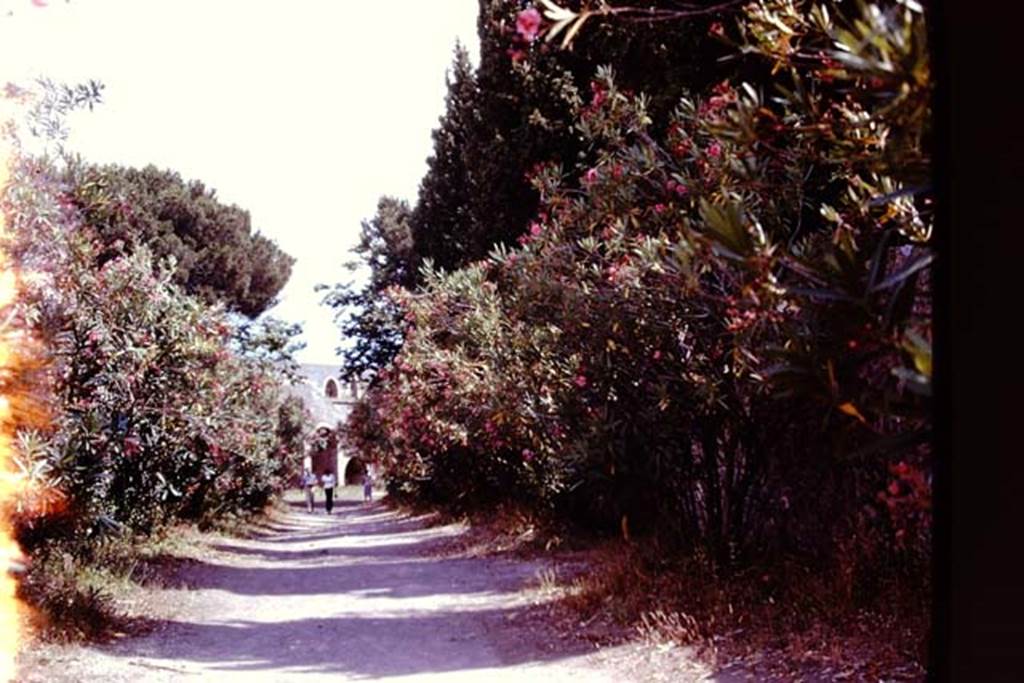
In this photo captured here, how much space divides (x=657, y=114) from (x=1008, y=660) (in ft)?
16.1

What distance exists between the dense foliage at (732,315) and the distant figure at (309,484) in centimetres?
39

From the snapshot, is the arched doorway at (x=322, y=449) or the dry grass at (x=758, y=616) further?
the arched doorway at (x=322, y=449)

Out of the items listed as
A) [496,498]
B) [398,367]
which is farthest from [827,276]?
[496,498]

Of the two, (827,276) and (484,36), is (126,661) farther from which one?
(827,276)

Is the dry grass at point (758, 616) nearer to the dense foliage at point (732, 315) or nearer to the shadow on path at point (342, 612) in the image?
the dense foliage at point (732, 315)

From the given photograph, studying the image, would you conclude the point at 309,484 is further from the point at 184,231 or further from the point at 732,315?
the point at 732,315

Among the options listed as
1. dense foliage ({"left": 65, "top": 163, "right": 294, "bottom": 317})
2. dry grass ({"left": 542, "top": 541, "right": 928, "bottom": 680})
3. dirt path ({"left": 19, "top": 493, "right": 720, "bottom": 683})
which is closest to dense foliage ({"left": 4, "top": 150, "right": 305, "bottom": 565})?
dense foliage ({"left": 65, "top": 163, "right": 294, "bottom": 317})

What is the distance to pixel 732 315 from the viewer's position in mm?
2955

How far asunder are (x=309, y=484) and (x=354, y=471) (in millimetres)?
1334

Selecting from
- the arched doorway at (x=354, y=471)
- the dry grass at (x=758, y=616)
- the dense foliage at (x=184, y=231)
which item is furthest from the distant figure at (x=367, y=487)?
the dense foliage at (x=184, y=231)

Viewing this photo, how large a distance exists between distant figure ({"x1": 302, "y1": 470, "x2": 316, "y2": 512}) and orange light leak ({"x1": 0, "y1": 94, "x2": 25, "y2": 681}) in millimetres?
2571

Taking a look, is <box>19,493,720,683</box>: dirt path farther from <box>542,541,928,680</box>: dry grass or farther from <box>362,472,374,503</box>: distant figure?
<box>542,541,928,680</box>: dry grass

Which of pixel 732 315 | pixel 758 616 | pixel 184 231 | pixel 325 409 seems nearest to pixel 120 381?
pixel 325 409

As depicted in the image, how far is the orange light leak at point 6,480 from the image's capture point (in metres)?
3.22
